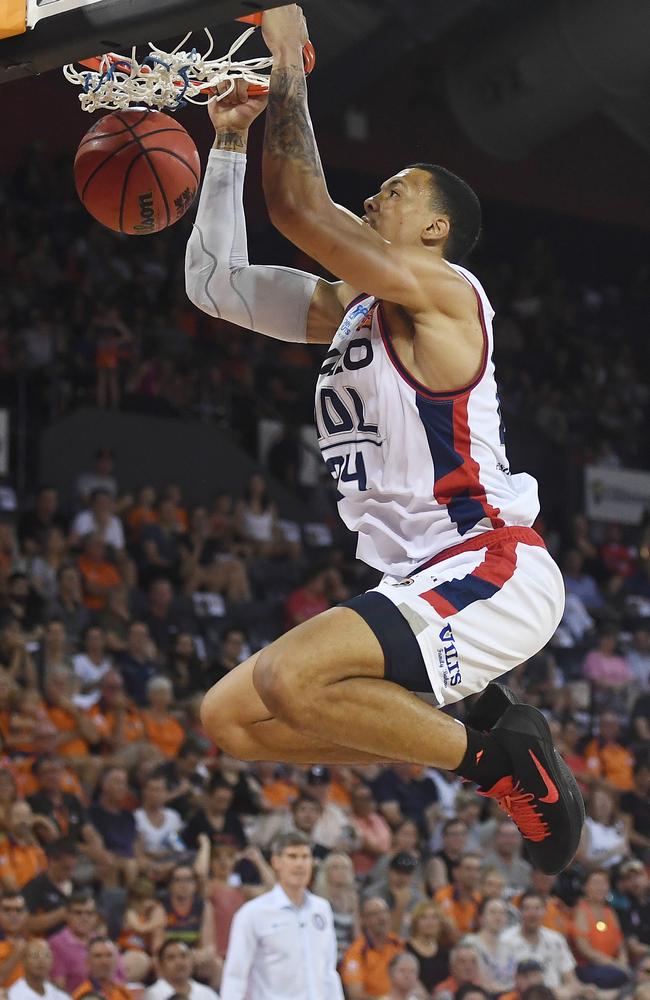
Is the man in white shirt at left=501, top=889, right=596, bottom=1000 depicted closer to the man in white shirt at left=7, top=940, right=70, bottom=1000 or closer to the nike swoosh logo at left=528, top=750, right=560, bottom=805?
the man in white shirt at left=7, top=940, right=70, bottom=1000

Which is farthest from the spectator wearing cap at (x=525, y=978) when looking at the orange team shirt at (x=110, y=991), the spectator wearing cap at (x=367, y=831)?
the orange team shirt at (x=110, y=991)

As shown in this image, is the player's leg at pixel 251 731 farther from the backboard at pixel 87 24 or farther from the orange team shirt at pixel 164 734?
the orange team shirt at pixel 164 734

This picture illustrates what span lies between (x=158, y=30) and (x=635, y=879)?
7410 millimetres

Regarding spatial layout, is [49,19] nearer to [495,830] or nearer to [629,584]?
[495,830]

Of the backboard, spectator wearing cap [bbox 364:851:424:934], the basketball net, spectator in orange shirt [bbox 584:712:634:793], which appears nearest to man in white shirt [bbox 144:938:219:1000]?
spectator wearing cap [bbox 364:851:424:934]

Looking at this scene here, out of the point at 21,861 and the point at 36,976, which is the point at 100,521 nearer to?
the point at 21,861

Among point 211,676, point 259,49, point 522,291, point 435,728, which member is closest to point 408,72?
point 522,291

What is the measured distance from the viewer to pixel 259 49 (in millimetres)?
4688

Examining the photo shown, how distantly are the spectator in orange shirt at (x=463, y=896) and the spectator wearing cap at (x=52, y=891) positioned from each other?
2347 millimetres

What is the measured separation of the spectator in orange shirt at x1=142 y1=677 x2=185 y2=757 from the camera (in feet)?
32.0

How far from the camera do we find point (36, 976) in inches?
286

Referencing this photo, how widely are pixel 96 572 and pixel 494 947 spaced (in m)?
4.12

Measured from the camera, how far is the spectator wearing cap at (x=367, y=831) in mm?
9469

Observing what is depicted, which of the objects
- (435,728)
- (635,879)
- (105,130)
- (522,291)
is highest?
(522,291)
